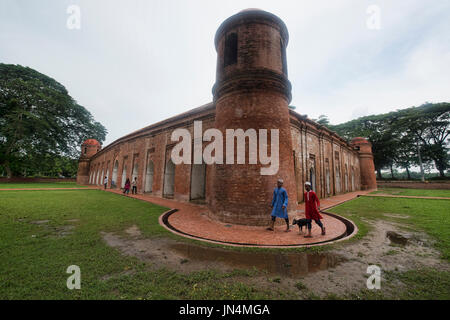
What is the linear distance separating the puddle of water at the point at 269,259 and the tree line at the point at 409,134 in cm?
4178

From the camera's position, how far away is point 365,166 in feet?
90.5

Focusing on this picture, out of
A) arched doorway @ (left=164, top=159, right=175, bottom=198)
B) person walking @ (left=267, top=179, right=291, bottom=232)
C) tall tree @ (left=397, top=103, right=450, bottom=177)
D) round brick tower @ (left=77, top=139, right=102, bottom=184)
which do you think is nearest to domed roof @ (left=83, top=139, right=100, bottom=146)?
round brick tower @ (left=77, top=139, right=102, bottom=184)

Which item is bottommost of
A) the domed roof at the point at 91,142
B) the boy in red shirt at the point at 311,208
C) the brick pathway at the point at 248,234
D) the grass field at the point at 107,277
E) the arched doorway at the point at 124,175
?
the brick pathway at the point at 248,234

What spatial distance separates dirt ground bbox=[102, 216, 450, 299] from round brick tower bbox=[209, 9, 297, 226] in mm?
2459

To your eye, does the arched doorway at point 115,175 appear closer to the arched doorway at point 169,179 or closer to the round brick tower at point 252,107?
the arched doorway at point 169,179

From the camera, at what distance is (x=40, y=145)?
89.7ft

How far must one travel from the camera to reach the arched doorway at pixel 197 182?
11758 mm

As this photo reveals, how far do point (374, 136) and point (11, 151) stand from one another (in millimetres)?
62871

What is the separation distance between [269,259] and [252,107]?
205 inches

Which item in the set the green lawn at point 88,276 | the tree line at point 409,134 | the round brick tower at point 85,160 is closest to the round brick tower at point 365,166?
the tree line at point 409,134

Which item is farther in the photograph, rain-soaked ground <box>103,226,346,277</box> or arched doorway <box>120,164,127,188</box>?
arched doorway <box>120,164,127,188</box>

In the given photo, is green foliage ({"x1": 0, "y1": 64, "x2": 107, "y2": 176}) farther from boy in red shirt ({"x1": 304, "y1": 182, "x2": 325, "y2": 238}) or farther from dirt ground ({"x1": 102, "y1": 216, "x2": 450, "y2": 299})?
boy in red shirt ({"x1": 304, "y1": 182, "x2": 325, "y2": 238})

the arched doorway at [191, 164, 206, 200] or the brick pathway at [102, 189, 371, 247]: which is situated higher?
the arched doorway at [191, 164, 206, 200]

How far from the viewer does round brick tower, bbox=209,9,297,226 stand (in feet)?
21.0
